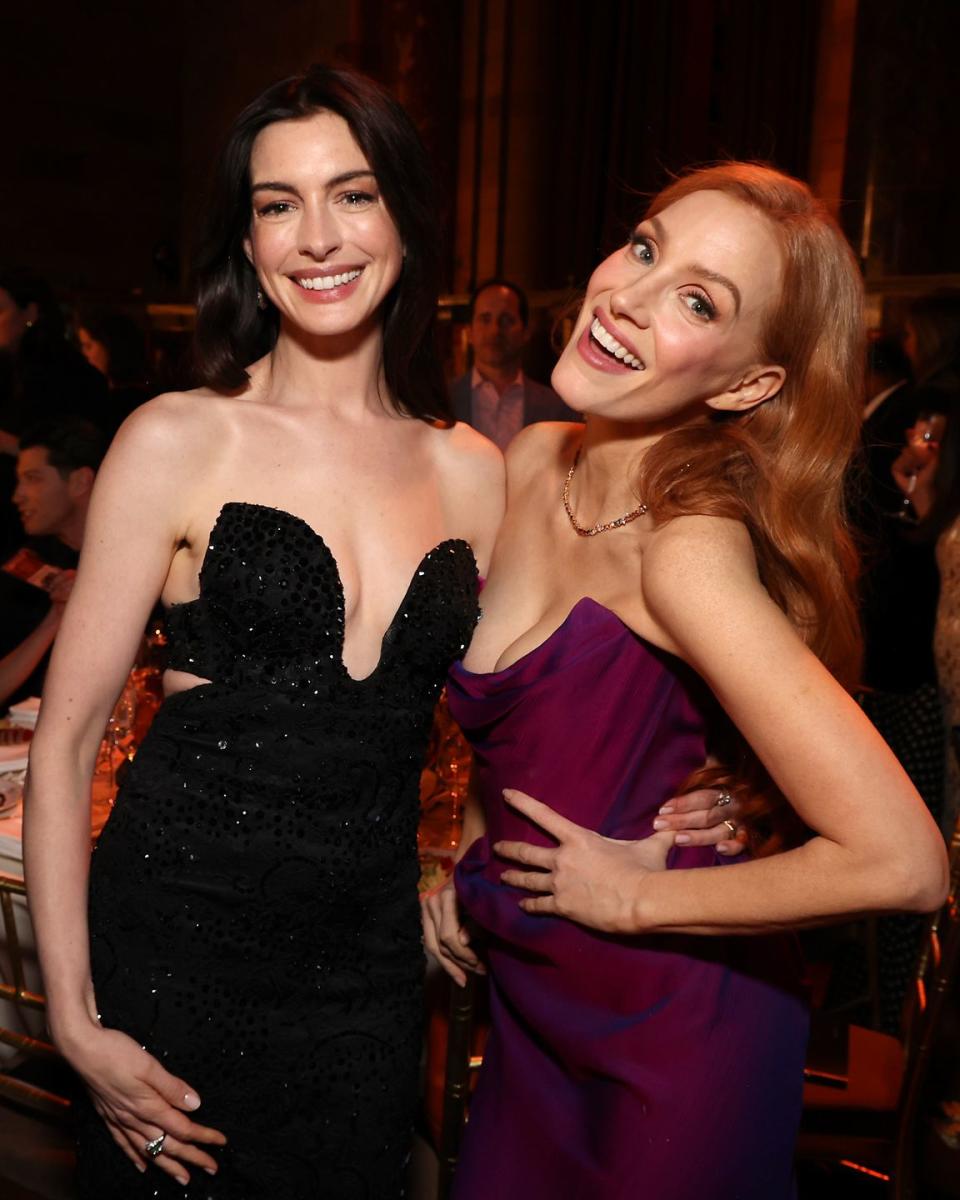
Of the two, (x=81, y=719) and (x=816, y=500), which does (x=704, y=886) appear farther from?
(x=81, y=719)

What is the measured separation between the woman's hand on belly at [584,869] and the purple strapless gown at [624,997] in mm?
33

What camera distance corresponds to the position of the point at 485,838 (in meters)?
1.75

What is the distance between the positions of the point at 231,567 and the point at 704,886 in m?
0.72

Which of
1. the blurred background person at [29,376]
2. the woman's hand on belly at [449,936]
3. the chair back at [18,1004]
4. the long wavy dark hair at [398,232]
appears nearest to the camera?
the long wavy dark hair at [398,232]

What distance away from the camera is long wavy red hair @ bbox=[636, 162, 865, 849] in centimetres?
Result: 152

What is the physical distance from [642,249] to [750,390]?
230mm

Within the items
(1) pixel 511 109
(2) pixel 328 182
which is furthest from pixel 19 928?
(1) pixel 511 109

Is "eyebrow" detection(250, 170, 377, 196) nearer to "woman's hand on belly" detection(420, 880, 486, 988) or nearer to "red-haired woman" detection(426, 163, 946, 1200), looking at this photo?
"red-haired woman" detection(426, 163, 946, 1200)

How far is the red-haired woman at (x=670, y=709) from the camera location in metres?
1.49

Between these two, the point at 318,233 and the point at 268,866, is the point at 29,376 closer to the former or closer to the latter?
the point at 318,233

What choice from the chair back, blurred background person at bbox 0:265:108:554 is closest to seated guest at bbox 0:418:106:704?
blurred background person at bbox 0:265:108:554

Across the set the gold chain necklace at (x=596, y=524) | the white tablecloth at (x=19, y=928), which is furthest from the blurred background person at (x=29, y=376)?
the gold chain necklace at (x=596, y=524)

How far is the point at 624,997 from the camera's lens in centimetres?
155

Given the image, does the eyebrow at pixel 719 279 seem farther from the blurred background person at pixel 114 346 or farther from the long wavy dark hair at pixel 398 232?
the blurred background person at pixel 114 346
